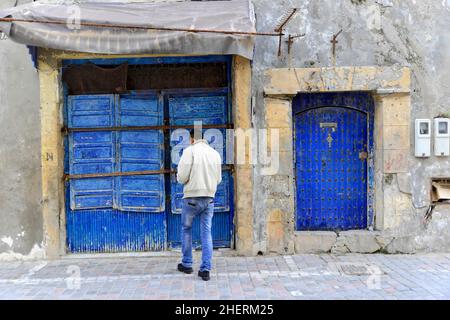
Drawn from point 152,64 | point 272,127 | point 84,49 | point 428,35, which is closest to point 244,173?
point 272,127

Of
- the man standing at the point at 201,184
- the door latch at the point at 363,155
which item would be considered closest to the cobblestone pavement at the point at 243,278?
the man standing at the point at 201,184

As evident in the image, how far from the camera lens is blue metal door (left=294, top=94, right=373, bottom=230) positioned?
289 inches

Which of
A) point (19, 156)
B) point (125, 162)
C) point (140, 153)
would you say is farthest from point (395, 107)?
point (19, 156)

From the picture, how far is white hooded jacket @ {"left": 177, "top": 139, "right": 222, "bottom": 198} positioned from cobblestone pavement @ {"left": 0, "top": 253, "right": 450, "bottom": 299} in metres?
1.03

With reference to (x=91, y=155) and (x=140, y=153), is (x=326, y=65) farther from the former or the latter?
(x=91, y=155)

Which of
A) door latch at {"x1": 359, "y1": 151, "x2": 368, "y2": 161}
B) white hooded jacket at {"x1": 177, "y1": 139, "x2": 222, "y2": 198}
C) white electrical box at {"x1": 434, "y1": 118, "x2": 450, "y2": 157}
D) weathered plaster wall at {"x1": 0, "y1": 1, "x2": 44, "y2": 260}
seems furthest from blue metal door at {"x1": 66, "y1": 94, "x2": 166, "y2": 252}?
white electrical box at {"x1": 434, "y1": 118, "x2": 450, "y2": 157}

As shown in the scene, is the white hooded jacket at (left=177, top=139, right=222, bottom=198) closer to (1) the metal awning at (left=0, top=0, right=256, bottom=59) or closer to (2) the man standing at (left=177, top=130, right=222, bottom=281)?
(2) the man standing at (left=177, top=130, right=222, bottom=281)

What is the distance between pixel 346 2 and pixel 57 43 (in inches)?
153

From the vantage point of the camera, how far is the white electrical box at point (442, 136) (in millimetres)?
7137

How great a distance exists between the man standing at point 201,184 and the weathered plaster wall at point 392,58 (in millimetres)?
1328

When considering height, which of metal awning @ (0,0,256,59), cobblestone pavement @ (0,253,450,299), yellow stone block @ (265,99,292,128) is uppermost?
metal awning @ (0,0,256,59)

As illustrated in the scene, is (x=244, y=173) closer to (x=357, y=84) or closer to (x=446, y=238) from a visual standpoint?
(x=357, y=84)

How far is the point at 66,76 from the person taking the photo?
23.6ft

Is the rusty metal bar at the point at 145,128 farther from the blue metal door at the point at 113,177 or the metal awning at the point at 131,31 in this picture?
the metal awning at the point at 131,31
